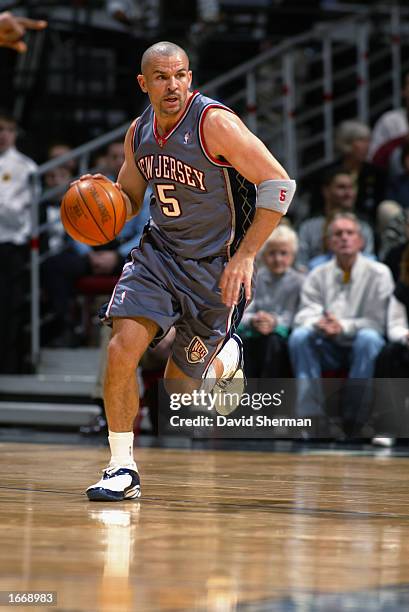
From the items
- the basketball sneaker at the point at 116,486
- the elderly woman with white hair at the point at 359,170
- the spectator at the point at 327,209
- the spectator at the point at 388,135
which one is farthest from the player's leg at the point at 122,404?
the spectator at the point at 388,135

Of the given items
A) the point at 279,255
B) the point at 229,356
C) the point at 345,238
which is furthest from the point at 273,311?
the point at 229,356

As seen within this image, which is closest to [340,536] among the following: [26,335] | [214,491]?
[214,491]

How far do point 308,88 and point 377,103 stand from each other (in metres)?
1.08

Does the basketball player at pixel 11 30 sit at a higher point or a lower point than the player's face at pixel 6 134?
higher

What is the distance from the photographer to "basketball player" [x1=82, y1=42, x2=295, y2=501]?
4.55 m

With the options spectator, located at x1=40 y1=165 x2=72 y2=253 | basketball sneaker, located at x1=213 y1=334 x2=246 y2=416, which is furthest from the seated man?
spectator, located at x1=40 y1=165 x2=72 y2=253

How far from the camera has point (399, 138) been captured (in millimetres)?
9500

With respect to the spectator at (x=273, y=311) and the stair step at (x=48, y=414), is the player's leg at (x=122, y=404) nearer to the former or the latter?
the spectator at (x=273, y=311)

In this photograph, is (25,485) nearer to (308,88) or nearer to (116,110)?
(308,88)

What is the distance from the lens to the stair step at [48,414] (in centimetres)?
854

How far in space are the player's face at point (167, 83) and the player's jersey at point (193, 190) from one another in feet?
0.23

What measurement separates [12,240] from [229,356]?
171 inches

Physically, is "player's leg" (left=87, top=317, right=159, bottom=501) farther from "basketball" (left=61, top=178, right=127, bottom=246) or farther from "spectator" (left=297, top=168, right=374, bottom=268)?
"spectator" (left=297, top=168, right=374, bottom=268)

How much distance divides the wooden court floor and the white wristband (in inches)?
43.8
